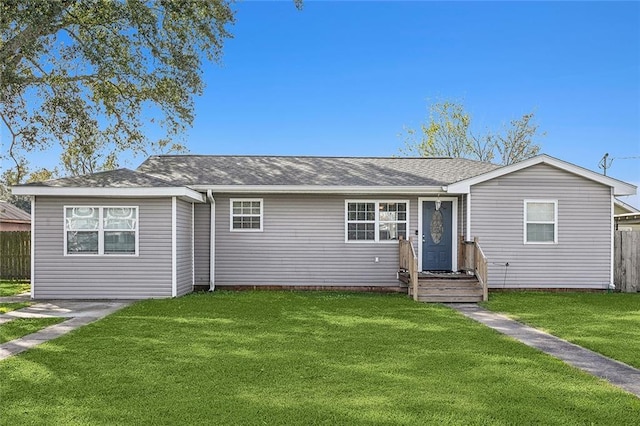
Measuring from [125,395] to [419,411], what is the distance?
276cm

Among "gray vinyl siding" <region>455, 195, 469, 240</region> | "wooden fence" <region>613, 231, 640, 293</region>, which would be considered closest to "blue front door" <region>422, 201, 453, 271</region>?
"gray vinyl siding" <region>455, 195, 469, 240</region>

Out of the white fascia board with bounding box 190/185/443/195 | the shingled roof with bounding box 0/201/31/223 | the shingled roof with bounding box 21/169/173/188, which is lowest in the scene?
the shingled roof with bounding box 0/201/31/223

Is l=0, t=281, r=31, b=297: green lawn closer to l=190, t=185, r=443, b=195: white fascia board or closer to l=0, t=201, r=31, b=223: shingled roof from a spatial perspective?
l=190, t=185, r=443, b=195: white fascia board

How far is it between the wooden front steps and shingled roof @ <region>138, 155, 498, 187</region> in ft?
8.71

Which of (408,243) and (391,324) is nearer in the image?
(391,324)

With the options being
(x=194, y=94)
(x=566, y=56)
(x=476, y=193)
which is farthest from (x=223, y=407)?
(x=566, y=56)

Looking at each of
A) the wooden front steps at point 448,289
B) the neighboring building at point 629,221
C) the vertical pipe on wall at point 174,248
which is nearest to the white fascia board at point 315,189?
the vertical pipe on wall at point 174,248

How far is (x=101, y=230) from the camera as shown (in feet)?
39.2

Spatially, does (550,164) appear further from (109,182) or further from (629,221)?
(109,182)

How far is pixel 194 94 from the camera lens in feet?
49.7

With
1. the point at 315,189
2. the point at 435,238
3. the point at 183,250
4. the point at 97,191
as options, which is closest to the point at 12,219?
the point at 97,191

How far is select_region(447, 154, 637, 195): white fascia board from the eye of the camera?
43.3 feet

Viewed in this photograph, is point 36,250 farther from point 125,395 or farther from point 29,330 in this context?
point 125,395

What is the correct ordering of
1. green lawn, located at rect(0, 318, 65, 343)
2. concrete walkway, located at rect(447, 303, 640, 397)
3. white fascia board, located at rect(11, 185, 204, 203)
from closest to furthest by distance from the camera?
concrete walkway, located at rect(447, 303, 640, 397) → green lawn, located at rect(0, 318, 65, 343) → white fascia board, located at rect(11, 185, 204, 203)
